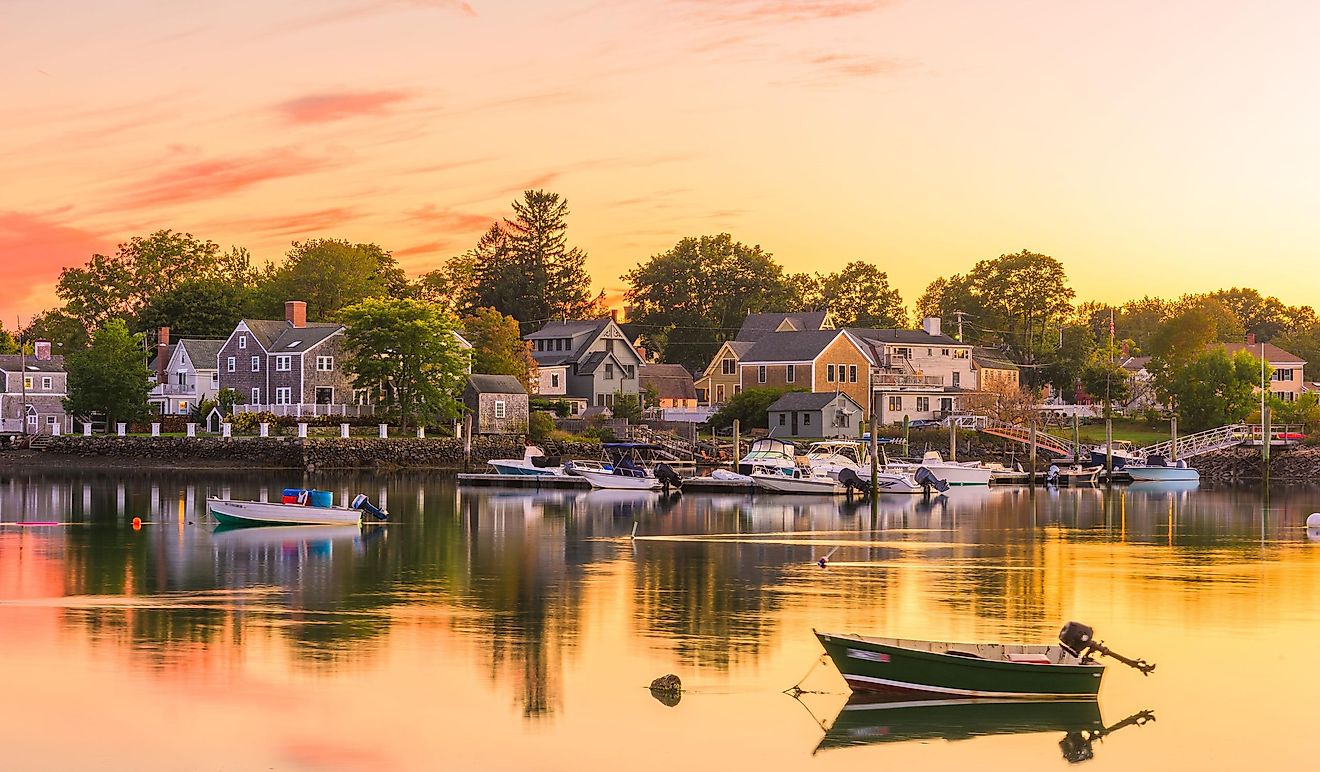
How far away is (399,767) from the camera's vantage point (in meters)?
23.0

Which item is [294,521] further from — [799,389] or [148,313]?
[148,313]

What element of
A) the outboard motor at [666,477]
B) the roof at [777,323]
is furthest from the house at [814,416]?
the outboard motor at [666,477]

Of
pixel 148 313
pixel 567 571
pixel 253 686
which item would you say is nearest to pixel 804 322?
pixel 148 313

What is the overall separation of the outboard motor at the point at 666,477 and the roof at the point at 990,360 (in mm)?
53047

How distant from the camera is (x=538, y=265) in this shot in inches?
6885

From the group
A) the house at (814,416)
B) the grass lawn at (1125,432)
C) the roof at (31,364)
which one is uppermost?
the roof at (31,364)

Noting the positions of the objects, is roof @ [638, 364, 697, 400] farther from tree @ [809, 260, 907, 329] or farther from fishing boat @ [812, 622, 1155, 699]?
fishing boat @ [812, 622, 1155, 699]

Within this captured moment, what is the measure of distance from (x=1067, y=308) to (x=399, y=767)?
137 m

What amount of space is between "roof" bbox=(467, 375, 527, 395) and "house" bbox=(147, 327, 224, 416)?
2106 centimetres

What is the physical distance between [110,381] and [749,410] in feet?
155

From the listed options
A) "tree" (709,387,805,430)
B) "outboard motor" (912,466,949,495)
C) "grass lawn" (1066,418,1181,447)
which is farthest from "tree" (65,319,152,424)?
"grass lawn" (1066,418,1181,447)

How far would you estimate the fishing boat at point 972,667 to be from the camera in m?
25.9

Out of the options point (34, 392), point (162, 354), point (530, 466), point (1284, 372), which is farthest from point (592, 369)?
point (1284, 372)

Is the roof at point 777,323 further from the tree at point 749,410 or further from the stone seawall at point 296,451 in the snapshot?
the stone seawall at point 296,451
